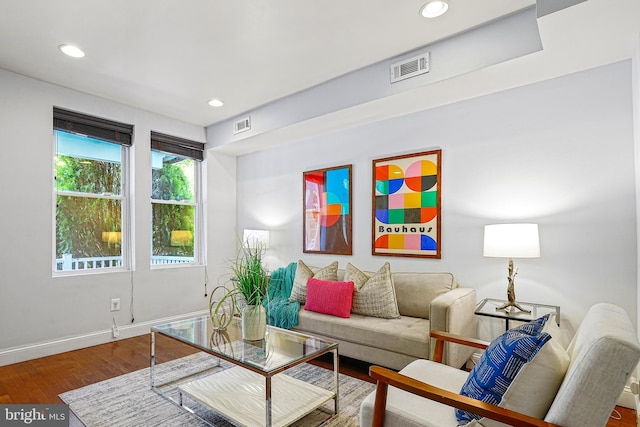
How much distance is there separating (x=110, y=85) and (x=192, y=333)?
2.56 metres

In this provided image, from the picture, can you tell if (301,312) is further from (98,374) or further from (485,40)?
(485,40)

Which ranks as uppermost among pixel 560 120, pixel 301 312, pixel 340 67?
pixel 340 67

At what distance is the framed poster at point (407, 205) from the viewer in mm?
3248

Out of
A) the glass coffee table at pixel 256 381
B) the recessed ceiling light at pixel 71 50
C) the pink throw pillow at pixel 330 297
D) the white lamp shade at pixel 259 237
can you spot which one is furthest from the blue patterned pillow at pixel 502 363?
the recessed ceiling light at pixel 71 50

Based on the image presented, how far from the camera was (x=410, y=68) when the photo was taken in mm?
2766

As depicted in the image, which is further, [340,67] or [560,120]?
[340,67]

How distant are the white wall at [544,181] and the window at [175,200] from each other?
2407 millimetres

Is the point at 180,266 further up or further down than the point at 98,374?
further up

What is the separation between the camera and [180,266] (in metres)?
4.47

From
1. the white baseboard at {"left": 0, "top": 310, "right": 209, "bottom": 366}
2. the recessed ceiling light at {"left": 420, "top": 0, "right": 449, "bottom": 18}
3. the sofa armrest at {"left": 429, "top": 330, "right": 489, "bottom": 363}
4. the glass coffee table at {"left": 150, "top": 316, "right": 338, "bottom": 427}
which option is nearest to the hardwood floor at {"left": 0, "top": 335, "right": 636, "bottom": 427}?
the white baseboard at {"left": 0, "top": 310, "right": 209, "bottom": 366}

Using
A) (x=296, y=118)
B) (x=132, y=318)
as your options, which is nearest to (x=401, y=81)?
(x=296, y=118)

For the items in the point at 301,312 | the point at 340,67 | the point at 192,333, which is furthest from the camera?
the point at 301,312

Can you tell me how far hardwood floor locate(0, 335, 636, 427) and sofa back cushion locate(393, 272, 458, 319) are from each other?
631 millimetres

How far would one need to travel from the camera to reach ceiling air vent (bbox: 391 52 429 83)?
269 centimetres
